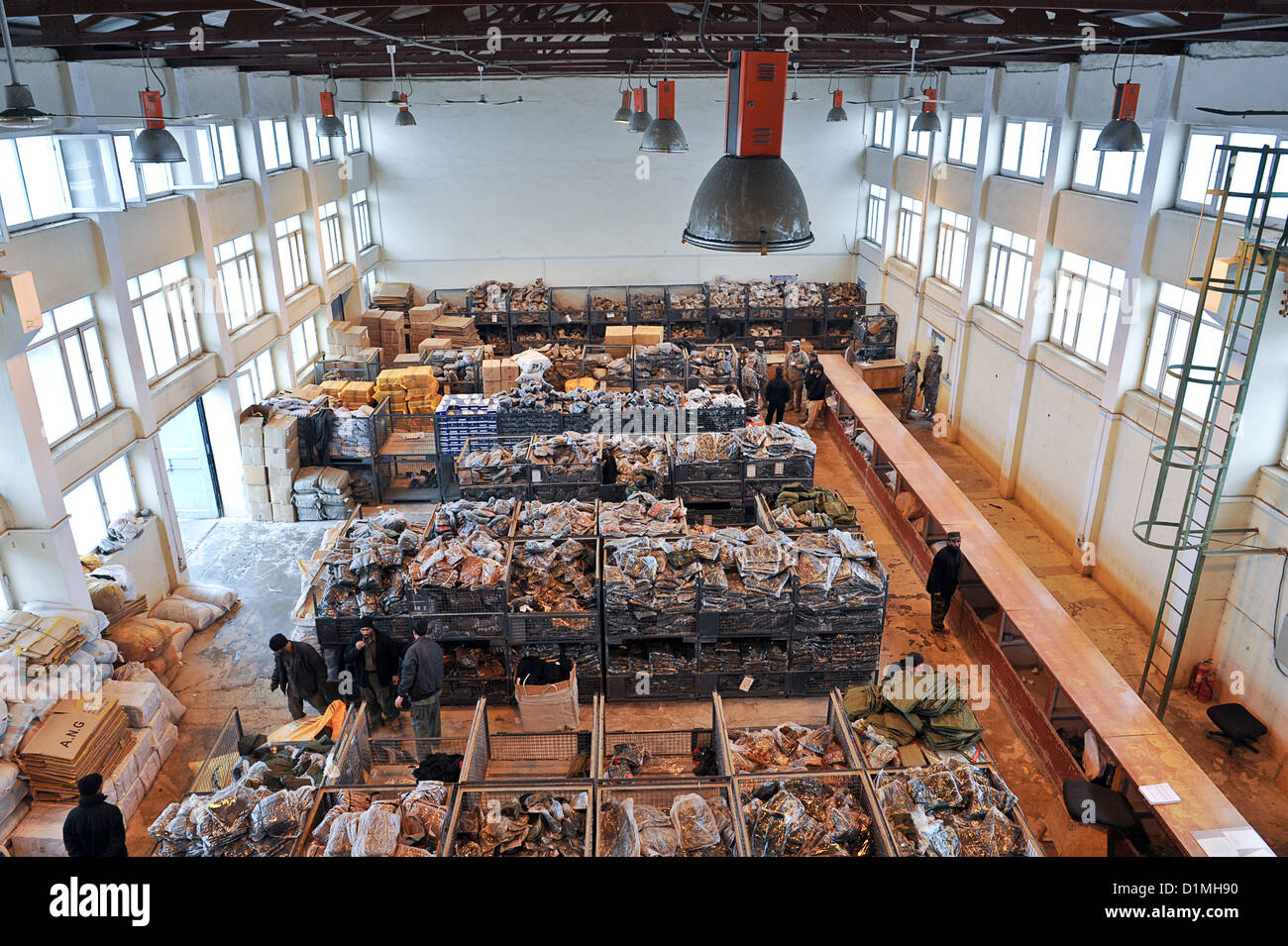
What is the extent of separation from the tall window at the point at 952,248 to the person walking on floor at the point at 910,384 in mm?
1673

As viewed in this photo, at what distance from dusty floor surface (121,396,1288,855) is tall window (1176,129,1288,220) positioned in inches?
191

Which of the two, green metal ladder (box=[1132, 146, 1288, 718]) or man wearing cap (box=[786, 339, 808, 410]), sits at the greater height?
green metal ladder (box=[1132, 146, 1288, 718])

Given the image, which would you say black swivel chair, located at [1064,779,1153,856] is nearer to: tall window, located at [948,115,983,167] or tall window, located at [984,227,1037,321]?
tall window, located at [984,227,1037,321]

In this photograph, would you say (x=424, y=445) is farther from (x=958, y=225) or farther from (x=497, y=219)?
(x=958, y=225)

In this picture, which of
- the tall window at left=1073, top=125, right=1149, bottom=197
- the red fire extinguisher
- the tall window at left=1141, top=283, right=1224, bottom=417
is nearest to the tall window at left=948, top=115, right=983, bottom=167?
the tall window at left=1073, top=125, right=1149, bottom=197

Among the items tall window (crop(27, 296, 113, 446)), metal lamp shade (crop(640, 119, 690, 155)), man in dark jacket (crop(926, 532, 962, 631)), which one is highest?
metal lamp shade (crop(640, 119, 690, 155))

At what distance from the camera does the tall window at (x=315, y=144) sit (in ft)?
56.5

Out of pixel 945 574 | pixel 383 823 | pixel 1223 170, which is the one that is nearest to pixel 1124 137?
pixel 1223 170

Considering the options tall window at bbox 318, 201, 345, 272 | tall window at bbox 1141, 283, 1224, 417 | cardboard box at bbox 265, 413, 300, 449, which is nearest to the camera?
tall window at bbox 1141, 283, 1224, 417

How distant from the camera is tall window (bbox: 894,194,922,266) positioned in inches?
728

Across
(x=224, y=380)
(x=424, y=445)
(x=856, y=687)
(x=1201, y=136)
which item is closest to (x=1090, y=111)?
(x=1201, y=136)

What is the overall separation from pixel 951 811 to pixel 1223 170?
25.0ft

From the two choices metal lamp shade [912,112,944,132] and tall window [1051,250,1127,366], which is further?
metal lamp shade [912,112,944,132]

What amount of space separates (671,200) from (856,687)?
1672 centimetres
